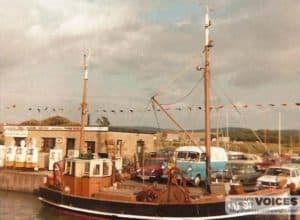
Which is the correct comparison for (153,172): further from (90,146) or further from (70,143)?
(70,143)

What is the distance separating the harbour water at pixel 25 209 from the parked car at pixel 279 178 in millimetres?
12862

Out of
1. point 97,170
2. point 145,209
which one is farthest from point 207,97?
point 97,170

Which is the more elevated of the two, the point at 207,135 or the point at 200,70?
the point at 200,70

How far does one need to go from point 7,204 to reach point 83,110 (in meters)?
10.1

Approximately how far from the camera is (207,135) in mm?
28016

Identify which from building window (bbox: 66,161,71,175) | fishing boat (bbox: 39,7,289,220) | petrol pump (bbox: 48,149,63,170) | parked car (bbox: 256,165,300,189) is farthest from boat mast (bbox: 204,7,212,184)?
petrol pump (bbox: 48,149,63,170)

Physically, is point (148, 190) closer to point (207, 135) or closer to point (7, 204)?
point (207, 135)

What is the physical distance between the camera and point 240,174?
42.2m

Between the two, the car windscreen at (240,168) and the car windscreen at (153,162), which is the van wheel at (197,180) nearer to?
the car windscreen at (153,162)

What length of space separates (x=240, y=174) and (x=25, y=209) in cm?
1846

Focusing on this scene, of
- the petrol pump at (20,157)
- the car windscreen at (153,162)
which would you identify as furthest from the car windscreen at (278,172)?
the petrol pump at (20,157)

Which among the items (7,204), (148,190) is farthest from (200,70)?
(7,204)

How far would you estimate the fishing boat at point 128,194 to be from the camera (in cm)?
2630

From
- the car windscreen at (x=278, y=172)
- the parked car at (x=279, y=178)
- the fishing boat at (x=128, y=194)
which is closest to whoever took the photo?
the fishing boat at (x=128, y=194)
